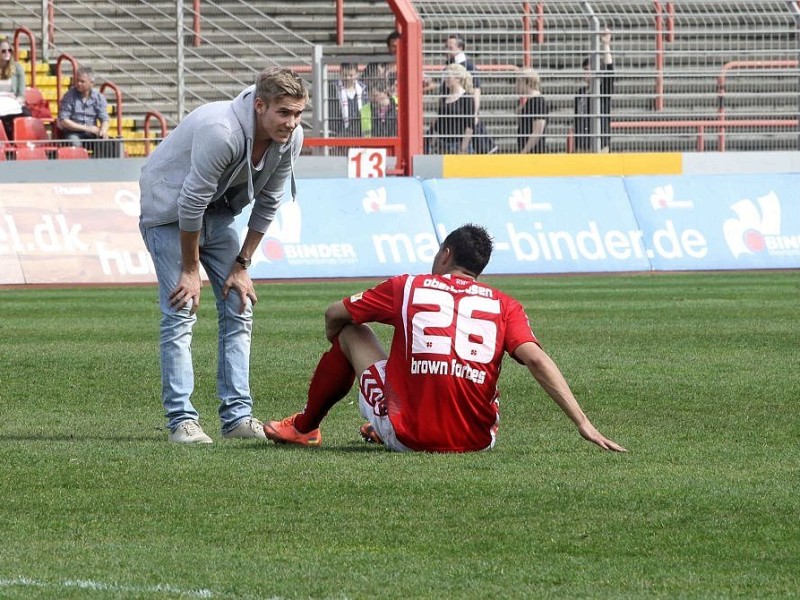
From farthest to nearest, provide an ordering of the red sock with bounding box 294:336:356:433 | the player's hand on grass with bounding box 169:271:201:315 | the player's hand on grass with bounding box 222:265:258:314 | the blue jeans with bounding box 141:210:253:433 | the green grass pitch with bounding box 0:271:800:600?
1. the player's hand on grass with bounding box 222:265:258:314
2. the blue jeans with bounding box 141:210:253:433
3. the player's hand on grass with bounding box 169:271:201:315
4. the red sock with bounding box 294:336:356:433
5. the green grass pitch with bounding box 0:271:800:600

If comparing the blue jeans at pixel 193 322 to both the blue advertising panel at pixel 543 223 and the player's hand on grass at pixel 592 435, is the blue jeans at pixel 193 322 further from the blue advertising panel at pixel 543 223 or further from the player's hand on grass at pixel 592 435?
the blue advertising panel at pixel 543 223

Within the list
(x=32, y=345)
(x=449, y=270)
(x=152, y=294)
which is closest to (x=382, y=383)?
(x=449, y=270)

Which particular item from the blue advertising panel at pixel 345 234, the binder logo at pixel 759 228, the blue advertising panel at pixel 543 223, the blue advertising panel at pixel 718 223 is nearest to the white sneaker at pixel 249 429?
the blue advertising panel at pixel 345 234

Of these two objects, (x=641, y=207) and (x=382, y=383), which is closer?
(x=382, y=383)

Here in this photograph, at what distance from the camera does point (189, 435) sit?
24.6 feet

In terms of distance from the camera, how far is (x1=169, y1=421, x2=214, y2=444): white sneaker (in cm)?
749

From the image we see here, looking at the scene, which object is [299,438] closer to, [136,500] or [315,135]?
[136,500]

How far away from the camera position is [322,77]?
22859 mm

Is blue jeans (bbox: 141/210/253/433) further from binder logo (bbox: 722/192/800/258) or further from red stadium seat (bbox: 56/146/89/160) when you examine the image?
red stadium seat (bbox: 56/146/89/160)

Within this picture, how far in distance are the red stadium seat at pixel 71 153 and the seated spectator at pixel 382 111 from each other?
4171mm

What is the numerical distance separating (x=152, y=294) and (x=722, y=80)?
10.4m

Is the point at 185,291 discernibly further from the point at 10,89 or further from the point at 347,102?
the point at 10,89

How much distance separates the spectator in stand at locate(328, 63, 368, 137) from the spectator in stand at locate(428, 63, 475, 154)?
111 cm

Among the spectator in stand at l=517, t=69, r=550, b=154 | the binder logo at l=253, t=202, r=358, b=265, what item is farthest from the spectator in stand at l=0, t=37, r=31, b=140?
the spectator in stand at l=517, t=69, r=550, b=154
